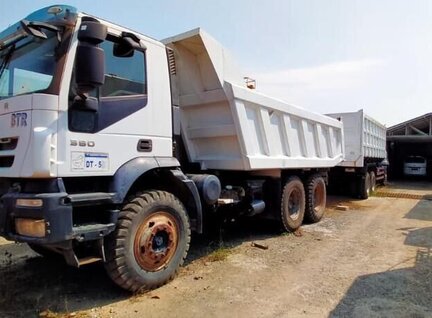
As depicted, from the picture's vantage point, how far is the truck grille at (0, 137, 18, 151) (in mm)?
3344

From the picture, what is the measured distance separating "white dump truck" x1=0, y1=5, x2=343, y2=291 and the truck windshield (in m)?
0.01

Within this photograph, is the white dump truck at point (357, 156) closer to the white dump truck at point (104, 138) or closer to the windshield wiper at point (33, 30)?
the white dump truck at point (104, 138)

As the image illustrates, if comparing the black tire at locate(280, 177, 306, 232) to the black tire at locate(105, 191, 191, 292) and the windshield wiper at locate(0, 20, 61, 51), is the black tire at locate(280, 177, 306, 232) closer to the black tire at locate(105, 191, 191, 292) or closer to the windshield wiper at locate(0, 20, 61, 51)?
the black tire at locate(105, 191, 191, 292)

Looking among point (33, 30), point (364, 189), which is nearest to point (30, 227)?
point (33, 30)

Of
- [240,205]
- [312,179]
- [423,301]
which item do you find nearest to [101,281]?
[240,205]

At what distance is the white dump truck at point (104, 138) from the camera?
3.21 metres

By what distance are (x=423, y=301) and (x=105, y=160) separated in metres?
3.55

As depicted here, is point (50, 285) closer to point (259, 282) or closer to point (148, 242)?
point (148, 242)

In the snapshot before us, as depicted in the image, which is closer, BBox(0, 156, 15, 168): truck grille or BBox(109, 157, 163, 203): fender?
BBox(0, 156, 15, 168): truck grille

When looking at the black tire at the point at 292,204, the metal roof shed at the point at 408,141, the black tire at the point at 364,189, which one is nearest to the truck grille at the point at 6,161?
the black tire at the point at 292,204

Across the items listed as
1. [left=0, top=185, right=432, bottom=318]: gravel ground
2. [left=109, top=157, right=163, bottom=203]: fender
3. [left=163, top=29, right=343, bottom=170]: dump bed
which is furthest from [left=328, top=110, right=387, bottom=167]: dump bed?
[left=109, top=157, right=163, bottom=203]: fender

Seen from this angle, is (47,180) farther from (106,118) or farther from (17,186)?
(106,118)

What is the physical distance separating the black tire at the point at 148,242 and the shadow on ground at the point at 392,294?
1787 mm

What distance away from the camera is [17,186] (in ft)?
11.2
